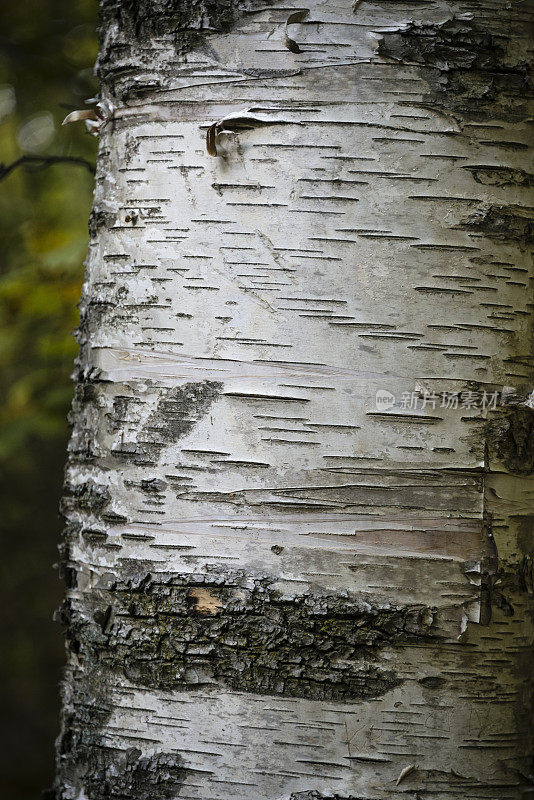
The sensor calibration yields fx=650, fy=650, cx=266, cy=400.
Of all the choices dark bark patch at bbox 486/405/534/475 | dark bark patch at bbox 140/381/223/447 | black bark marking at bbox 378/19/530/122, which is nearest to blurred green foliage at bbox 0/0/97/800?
dark bark patch at bbox 140/381/223/447

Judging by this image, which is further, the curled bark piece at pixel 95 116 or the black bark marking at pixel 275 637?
the curled bark piece at pixel 95 116

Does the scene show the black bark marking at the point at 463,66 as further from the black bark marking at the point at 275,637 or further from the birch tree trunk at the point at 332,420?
the black bark marking at the point at 275,637

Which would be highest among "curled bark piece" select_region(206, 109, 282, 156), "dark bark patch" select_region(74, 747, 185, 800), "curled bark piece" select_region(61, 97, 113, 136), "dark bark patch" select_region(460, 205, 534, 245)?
"curled bark piece" select_region(61, 97, 113, 136)

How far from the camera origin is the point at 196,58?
112 cm

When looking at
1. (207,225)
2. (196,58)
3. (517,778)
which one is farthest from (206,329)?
(517,778)

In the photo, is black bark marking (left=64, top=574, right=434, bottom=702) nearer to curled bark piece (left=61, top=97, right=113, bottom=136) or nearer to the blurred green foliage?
curled bark piece (left=61, top=97, right=113, bottom=136)

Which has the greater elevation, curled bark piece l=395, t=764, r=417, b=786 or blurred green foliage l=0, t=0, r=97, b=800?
blurred green foliage l=0, t=0, r=97, b=800

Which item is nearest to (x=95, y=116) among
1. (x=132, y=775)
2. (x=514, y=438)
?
(x=514, y=438)

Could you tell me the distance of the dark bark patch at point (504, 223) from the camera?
1089 millimetres

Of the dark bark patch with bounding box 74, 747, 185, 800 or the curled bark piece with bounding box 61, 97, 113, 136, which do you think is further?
the curled bark piece with bounding box 61, 97, 113, 136

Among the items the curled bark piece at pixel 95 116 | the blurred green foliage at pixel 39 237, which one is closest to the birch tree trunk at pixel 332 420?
the curled bark piece at pixel 95 116

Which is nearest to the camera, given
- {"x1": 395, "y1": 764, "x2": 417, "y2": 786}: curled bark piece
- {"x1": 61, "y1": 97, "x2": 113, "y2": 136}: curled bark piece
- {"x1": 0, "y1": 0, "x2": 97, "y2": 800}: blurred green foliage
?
{"x1": 395, "y1": 764, "x2": 417, "y2": 786}: curled bark piece

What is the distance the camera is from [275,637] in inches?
41.1

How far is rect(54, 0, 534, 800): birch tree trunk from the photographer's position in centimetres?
105
